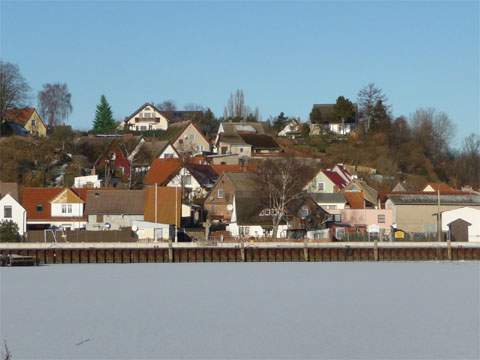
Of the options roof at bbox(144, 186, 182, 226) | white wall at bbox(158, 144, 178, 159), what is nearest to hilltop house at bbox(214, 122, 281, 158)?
white wall at bbox(158, 144, 178, 159)

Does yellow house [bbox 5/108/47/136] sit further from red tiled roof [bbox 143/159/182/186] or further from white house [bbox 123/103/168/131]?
red tiled roof [bbox 143/159/182/186]

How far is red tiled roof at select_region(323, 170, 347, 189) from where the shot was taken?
3174 inches

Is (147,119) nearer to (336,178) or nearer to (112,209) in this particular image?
(336,178)

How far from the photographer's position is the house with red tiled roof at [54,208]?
65.7 metres

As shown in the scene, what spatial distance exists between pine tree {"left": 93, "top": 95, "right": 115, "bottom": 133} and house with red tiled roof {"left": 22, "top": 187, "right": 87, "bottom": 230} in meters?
43.1

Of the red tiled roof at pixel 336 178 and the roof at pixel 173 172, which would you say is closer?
the roof at pixel 173 172

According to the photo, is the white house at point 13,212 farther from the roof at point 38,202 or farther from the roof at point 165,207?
the roof at point 165,207

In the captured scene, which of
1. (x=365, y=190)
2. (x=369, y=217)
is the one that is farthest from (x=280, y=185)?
(x=365, y=190)

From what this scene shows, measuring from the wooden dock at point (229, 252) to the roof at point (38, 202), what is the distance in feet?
33.2

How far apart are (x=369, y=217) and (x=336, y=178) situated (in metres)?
12.3

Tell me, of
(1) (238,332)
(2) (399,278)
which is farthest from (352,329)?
(2) (399,278)

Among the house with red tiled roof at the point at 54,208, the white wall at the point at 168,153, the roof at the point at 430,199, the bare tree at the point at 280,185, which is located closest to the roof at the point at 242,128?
the white wall at the point at 168,153

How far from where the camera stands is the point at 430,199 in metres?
69.2

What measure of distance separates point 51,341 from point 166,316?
215 inches
